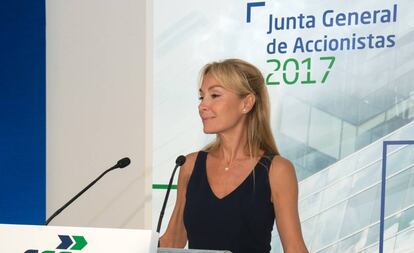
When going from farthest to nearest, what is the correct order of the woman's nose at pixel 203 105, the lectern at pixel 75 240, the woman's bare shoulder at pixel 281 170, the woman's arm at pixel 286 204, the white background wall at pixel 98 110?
the white background wall at pixel 98 110 < the woman's nose at pixel 203 105 < the woman's bare shoulder at pixel 281 170 < the woman's arm at pixel 286 204 < the lectern at pixel 75 240

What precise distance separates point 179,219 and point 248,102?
69cm

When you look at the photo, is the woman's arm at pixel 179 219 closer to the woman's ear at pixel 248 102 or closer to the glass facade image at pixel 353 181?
the woman's ear at pixel 248 102

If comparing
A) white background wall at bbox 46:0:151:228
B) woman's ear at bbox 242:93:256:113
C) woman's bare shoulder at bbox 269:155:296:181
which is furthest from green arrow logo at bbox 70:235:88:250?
white background wall at bbox 46:0:151:228

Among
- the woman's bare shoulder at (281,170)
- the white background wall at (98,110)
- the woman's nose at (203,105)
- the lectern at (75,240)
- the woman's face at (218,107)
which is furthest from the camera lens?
the white background wall at (98,110)

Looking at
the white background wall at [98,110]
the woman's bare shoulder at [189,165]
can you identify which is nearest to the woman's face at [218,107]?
the woman's bare shoulder at [189,165]

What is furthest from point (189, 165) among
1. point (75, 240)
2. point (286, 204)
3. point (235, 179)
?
point (75, 240)

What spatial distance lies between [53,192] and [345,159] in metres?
1.86

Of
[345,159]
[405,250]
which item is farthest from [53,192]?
[405,250]

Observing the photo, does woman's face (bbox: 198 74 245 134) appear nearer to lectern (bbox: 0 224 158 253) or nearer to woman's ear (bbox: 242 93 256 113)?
Answer: woman's ear (bbox: 242 93 256 113)

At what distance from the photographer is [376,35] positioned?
2441mm

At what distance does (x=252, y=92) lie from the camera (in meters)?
2.44

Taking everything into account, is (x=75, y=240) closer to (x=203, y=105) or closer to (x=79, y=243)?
(x=79, y=243)

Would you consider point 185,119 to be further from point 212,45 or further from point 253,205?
point 253,205

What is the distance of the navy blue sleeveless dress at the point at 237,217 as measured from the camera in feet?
7.25
